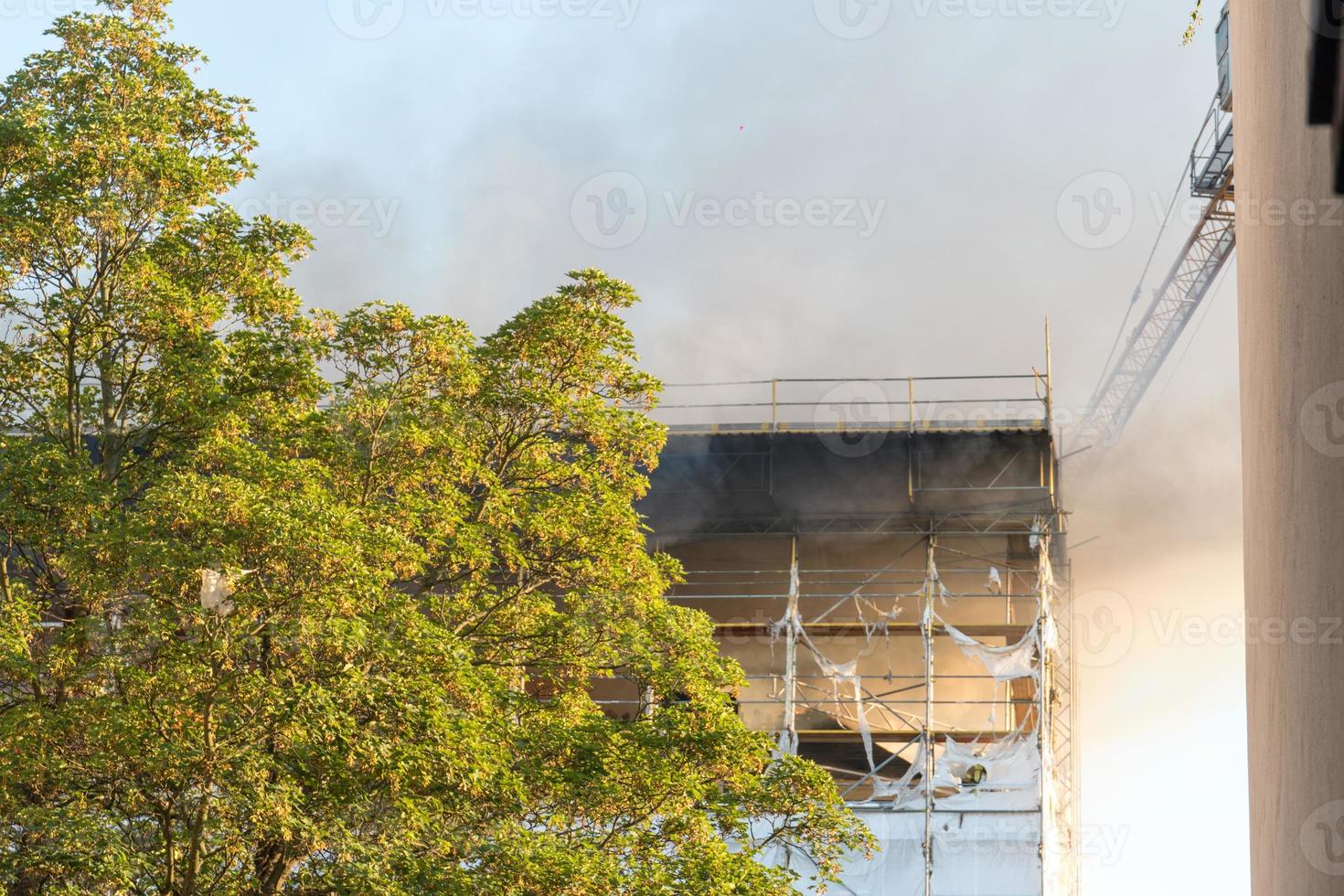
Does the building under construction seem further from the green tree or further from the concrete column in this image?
the concrete column

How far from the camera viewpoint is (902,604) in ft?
101

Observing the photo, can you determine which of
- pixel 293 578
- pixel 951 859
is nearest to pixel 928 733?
pixel 951 859

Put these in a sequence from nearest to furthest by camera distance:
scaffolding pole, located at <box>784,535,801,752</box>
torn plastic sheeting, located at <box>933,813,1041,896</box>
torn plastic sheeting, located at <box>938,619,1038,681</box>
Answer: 1. torn plastic sheeting, located at <box>933,813,1041,896</box>
2. scaffolding pole, located at <box>784,535,801,752</box>
3. torn plastic sheeting, located at <box>938,619,1038,681</box>

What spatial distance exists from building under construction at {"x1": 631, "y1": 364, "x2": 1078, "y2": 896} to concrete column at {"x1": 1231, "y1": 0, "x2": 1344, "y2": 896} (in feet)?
56.4

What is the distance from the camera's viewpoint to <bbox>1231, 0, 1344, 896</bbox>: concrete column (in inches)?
235

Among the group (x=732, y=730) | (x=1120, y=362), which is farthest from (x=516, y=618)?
(x=1120, y=362)

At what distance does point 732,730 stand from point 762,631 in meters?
15.7

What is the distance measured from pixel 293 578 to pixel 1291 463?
7847mm

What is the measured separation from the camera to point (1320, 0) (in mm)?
6066

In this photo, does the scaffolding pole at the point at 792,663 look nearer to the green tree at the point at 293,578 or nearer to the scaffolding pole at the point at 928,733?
the scaffolding pole at the point at 928,733

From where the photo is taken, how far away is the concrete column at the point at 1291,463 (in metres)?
5.98

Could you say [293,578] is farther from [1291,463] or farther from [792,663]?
[792,663]

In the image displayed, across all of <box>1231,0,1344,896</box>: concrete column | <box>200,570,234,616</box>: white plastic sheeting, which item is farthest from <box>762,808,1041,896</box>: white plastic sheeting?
<box>1231,0,1344,896</box>: concrete column

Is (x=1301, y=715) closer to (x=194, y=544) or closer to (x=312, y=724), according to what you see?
(x=312, y=724)
